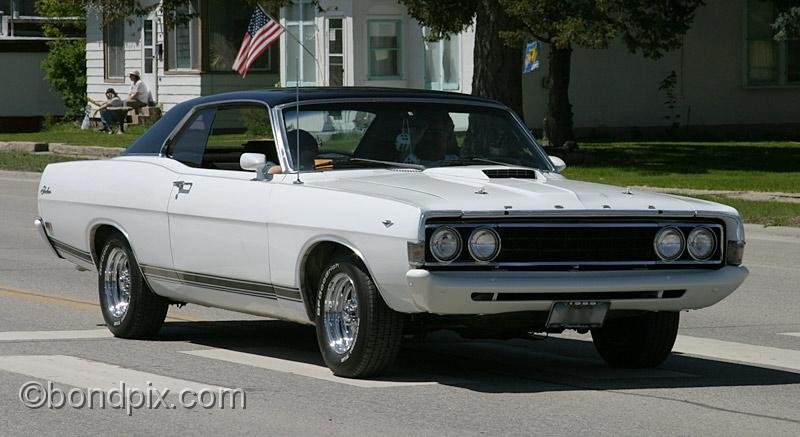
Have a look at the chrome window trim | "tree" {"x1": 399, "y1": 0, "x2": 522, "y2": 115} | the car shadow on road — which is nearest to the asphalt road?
the car shadow on road

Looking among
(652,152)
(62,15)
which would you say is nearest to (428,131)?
(652,152)

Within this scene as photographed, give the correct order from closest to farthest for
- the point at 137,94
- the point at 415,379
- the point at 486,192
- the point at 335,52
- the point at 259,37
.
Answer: the point at 486,192 < the point at 415,379 < the point at 259,37 < the point at 335,52 < the point at 137,94

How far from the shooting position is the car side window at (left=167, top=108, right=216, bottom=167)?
9.91 meters

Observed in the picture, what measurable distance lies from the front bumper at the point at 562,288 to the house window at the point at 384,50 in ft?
103

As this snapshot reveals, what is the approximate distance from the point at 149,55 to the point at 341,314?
126ft

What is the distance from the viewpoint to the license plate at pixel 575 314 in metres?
8.01

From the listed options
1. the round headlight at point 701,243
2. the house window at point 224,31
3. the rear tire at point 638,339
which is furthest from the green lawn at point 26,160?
the round headlight at point 701,243

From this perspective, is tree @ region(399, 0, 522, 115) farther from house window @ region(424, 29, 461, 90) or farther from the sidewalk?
house window @ region(424, 29, 461, 90)

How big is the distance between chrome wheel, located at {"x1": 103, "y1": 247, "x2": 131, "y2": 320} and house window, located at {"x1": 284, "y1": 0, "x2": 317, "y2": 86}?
1192 inches

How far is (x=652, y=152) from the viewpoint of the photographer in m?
32.6

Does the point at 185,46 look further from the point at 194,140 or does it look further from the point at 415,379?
the point at 415,379

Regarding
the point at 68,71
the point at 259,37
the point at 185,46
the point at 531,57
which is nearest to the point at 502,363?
the point at 259,37

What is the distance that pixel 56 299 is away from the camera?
12258 millimetres

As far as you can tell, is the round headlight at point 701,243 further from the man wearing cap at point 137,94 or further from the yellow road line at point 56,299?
the man wearing cap at point 137,94
